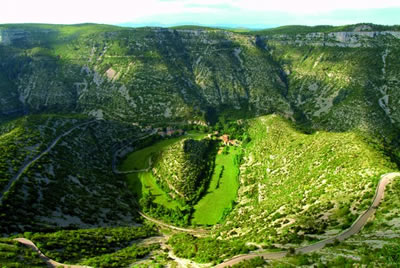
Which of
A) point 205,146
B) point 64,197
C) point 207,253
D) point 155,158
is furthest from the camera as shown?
point 205,146

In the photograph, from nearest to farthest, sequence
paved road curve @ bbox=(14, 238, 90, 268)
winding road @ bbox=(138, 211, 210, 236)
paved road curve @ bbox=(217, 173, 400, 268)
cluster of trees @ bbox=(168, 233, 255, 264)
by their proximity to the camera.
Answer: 1. paved road curve @ bbox=(217, 173, 400, 268)
2. paved road curve @ bbox=(14, 238, 90, 268)
3. cluster of trees @ bbox=(168, 233, 255, 264)
4. winding road @ bbox=(138, 211, 210, 236)

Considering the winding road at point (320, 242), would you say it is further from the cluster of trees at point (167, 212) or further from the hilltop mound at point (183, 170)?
the hilltop mound at point (183, 170)

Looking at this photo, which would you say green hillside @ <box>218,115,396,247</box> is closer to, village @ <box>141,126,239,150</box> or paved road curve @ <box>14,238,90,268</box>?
village @ <box>141,126,239,150</box>

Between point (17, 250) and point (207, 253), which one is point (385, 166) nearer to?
point (207, 253)

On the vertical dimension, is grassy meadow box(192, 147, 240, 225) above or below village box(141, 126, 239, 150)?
below

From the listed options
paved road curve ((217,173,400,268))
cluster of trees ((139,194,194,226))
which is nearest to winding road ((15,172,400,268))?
paved road curve ((217,173,400,268))

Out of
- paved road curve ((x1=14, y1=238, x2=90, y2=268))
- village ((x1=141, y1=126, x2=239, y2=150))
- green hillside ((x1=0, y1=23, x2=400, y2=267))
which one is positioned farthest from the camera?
village ((x1=141, y1=126, x2=239, y2=150))

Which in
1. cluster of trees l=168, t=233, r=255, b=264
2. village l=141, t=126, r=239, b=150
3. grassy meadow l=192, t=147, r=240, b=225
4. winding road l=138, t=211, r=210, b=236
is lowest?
winding road l=138, t=211, r=210, b=236

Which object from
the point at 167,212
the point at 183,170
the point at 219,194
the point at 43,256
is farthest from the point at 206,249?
the point at 183,170

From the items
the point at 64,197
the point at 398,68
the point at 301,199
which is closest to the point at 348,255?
the point at 301,199
